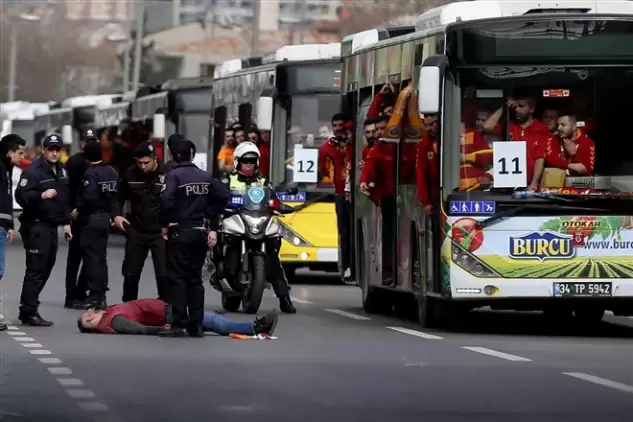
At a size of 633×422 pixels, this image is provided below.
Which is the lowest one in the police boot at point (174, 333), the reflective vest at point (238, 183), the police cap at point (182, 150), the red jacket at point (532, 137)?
the police boot at point (174, 333)

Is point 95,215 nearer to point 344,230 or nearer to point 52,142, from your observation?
point 52,142

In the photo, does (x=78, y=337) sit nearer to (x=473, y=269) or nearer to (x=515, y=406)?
(x=473, y=269)

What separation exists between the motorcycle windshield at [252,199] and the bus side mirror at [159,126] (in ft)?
61.2

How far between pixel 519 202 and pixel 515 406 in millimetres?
6392

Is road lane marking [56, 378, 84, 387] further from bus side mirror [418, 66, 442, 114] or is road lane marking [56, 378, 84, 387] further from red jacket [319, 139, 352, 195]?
red jacket [319, 139, 352, 195]

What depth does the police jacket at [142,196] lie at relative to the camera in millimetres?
23766

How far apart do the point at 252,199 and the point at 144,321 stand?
363 centimetres

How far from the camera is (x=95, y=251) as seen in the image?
77.4 ft

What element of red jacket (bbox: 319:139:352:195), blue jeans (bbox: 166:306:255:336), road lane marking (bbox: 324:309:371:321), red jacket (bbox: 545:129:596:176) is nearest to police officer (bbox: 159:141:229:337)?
blue jeans (bbox: 166:306:255:336)

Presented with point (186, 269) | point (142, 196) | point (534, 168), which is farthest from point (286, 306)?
point (534, 168)

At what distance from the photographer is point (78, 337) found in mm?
19547

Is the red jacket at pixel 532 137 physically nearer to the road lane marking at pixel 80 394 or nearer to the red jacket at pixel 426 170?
the red jacket at pixel 426 170

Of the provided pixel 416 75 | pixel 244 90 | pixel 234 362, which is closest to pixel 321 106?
pixel 244 90

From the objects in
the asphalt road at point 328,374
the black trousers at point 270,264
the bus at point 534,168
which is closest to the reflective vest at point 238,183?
the black trousers at point 270,264
